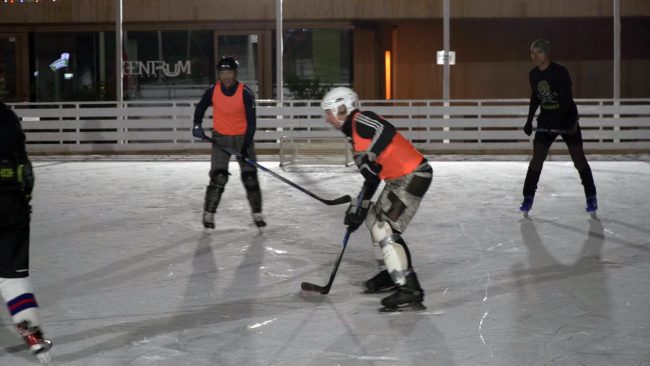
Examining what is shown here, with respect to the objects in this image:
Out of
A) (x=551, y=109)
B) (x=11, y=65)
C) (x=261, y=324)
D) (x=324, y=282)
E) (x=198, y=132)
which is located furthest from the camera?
(x=11, y=65)

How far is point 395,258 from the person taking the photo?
20.4ft

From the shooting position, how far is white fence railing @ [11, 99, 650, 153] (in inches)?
794

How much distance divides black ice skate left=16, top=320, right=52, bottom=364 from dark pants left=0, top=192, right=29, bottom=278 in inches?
10.0

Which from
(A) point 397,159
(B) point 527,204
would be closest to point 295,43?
(B) point 527,204

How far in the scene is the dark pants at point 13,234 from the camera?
5.10 metres

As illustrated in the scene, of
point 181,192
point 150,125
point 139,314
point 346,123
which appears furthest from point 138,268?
point 150,125

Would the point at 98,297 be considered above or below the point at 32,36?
below

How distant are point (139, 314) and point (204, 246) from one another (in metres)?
2.63

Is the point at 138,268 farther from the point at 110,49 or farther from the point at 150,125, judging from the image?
the point at 110,49

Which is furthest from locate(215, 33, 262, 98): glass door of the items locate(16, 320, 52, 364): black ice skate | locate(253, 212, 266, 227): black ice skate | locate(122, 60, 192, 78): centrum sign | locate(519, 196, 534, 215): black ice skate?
locate(16, 320, 52, 364): black ice skate

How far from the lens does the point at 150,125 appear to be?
20.5 meters

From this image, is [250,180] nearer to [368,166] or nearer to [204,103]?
[204,103]

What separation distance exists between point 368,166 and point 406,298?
0.80 metres

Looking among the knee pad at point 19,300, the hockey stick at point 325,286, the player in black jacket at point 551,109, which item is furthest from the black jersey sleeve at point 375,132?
the player in black jacket at point 551,109
